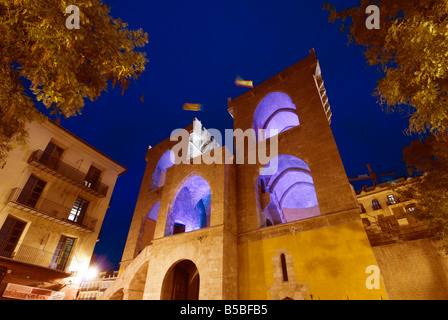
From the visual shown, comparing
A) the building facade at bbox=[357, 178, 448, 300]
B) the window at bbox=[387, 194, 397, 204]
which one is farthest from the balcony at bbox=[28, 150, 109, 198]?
the window at bbox=[387, 194, 397, 204]

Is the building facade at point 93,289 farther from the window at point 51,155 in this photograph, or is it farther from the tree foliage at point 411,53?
the tree foliage at point 411,53

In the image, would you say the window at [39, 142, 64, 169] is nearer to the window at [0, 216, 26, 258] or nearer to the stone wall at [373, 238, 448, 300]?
the window at [0, 216, 26, 258]

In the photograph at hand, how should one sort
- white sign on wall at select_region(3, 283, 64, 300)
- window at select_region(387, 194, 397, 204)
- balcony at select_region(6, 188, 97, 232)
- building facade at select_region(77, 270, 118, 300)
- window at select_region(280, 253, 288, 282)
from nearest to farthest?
window at select_region(280, 253, 288, 282), white sign on wall at select_region(3, 283, 64, 300), balcony at select_region(6, 188, 97, 232), building facade at select_region(77, 270, 118, 300), window at select_region(387, 194, 397, 204)

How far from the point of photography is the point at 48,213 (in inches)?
576

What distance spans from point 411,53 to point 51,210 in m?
18.7

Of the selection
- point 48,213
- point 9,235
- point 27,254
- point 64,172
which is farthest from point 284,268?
point 64,172

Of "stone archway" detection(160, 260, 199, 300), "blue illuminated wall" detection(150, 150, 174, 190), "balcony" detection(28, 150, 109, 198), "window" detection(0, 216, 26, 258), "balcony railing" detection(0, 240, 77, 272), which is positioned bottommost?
"stone archway" detection(160, 260, 199, 300)

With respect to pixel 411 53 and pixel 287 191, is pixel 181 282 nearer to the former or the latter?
pixel 287 191

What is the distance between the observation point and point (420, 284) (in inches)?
451

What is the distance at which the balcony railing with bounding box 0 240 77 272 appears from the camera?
12531mm

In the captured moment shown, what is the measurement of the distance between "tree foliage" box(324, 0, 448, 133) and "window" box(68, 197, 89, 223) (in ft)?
59.6
